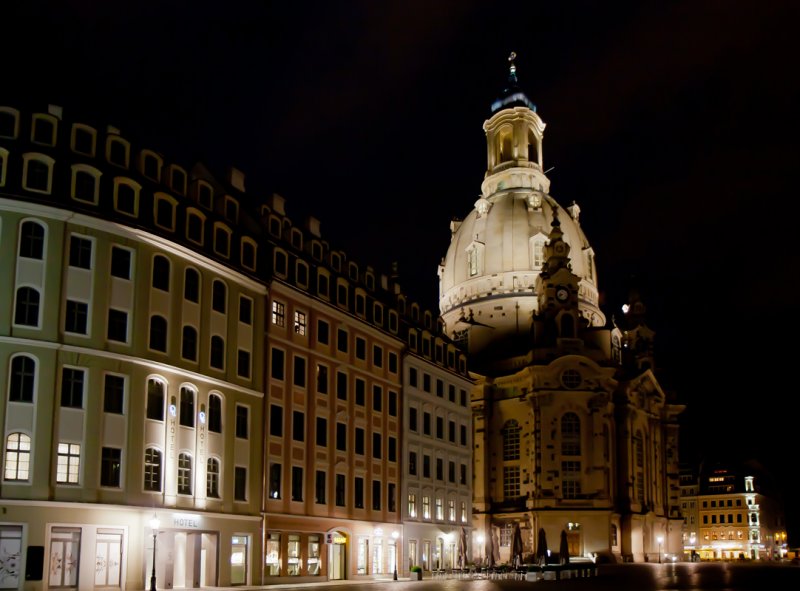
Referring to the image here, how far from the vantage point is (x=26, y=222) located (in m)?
47.7

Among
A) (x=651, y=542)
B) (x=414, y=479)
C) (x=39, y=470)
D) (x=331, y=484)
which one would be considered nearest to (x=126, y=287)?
(x=39, y=470)

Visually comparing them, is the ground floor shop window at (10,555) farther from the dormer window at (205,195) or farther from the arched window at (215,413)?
the dormer window at (205,195)

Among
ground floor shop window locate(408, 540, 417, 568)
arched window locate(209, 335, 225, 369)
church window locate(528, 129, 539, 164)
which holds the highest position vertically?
church window locate(528, 129, 539, 164)

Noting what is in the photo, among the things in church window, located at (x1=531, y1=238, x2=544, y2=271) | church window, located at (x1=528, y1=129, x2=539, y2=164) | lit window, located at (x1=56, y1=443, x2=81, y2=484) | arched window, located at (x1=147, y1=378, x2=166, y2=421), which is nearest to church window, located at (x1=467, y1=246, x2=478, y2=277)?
church window, located at (x1=531, y1=238, x2=544, y2=271)

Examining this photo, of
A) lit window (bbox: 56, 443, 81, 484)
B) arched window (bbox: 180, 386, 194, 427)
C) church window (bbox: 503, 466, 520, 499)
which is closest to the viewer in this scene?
lit window (bbox: 56, 443, 81, 484)

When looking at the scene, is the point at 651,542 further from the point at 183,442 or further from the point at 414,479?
the point at 183,442

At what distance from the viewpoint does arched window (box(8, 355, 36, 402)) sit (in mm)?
45844

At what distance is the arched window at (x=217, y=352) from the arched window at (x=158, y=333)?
4436 mm

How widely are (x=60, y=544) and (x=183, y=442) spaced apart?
914cm

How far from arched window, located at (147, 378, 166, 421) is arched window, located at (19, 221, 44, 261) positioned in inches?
335

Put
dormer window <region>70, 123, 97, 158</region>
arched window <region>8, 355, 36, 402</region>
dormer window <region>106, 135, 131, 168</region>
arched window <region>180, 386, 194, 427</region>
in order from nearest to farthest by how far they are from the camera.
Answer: arched window <region>8, 355, 36, 402</region>, dormer window <region>70, 123, 97, 158</region>, dormer window <region>106, 135, 131, 168</region>, arched window <region>180, 386, 194, 427</region>

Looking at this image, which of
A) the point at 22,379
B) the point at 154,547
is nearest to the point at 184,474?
the point at 154,547

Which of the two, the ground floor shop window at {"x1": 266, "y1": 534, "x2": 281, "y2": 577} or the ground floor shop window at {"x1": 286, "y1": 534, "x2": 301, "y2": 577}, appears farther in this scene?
the ground floor shop window at {"x1": 286, "y1": 534, "x2": 301, "y2": 577}

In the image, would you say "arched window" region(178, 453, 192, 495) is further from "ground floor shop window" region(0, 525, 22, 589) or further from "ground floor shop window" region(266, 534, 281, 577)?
"ground floor shop window" region(0, 525, 22, 589)
